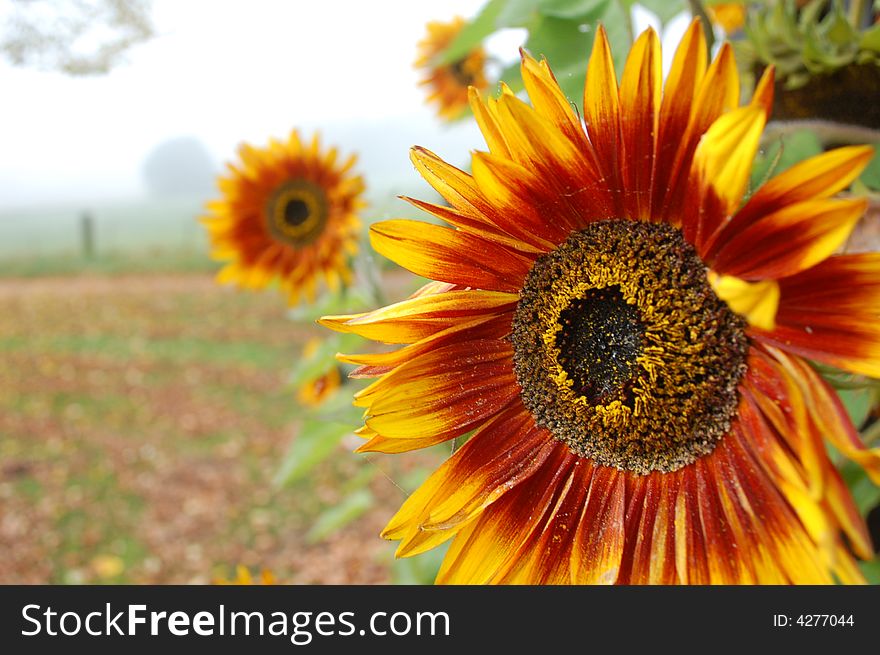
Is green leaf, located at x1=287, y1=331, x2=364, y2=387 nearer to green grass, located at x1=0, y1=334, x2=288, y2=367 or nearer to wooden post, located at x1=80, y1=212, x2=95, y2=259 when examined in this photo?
green grass, located at x1=0, y1=334, x2=288, y2=367

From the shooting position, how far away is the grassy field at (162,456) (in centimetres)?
283

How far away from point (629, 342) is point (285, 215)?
2.95 ft

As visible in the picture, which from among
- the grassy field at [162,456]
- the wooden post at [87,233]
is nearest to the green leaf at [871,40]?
the grassy field at [162,456]

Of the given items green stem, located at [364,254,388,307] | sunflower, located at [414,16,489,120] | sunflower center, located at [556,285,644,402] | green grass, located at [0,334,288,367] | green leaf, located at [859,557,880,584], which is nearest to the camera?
sunflower center, located at [556,285,644,402]

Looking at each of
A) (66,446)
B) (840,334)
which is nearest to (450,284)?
(840,334)

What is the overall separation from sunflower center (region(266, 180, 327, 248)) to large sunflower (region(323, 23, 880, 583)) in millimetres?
810

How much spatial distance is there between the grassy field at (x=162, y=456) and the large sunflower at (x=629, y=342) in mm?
1465

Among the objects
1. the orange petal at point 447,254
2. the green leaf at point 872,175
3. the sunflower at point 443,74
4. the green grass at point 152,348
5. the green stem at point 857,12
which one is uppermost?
the green grass at point 152,348

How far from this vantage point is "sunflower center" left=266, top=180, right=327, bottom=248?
114cm

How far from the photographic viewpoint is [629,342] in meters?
0.34

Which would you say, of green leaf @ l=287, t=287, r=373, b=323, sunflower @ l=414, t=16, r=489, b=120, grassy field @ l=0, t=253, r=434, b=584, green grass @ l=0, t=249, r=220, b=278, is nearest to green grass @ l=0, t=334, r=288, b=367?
grassy field @ l=0, t=253, r=434, b=584

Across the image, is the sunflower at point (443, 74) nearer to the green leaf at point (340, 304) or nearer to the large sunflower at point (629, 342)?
the green leaf at point (340, 304)

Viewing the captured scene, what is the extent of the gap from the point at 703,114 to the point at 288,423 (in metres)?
3.75

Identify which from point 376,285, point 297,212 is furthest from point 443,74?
point 376,285
